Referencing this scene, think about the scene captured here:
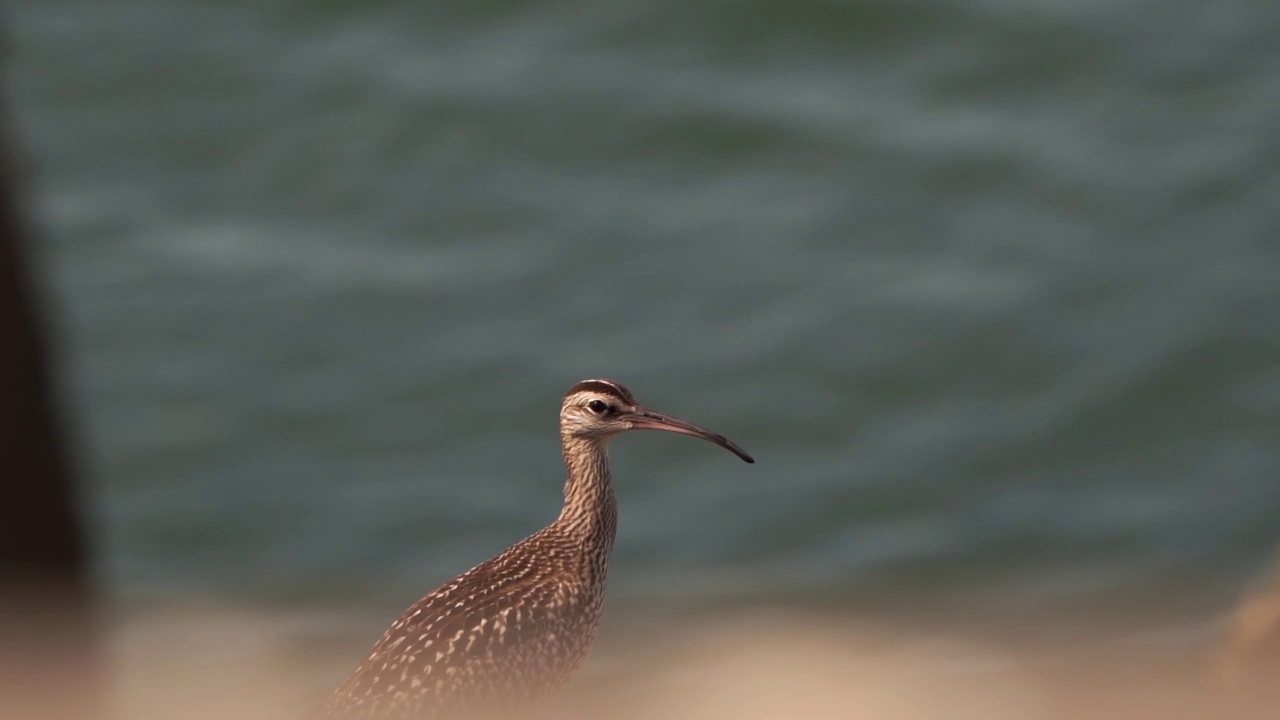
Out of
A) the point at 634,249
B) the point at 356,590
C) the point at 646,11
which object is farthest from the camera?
the point at 646,11

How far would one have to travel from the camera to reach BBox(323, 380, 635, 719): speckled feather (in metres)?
9.34

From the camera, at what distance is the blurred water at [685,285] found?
2039cm

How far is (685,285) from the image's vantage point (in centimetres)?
2209

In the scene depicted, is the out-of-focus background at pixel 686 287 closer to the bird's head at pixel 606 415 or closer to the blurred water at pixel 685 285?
the blurred water at pixel 685 285

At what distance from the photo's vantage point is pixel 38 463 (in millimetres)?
5422

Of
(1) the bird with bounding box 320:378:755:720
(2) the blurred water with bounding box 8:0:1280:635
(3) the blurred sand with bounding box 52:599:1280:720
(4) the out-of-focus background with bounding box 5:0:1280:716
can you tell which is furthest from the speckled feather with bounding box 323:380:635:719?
(2) the blurred water with bounding box 8:0:1280:635

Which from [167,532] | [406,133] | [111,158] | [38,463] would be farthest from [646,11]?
[38,463]

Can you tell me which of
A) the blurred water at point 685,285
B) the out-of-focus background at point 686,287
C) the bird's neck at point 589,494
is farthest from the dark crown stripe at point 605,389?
the blurred water at point 685,285

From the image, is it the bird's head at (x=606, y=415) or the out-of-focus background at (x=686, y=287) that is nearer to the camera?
the bird's head at (x=606, y=415)

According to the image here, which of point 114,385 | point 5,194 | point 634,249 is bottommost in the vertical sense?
point 5,194

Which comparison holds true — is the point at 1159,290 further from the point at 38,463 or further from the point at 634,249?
the point at 38,463

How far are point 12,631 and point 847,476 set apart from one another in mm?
16786

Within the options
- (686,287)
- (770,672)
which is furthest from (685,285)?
(770,672)

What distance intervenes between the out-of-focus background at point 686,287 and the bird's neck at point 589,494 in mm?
7363
